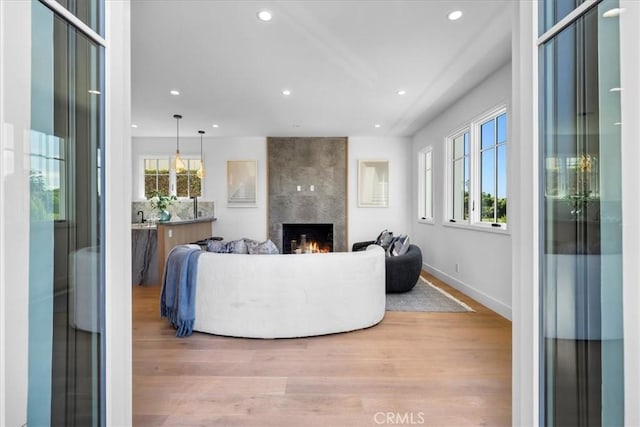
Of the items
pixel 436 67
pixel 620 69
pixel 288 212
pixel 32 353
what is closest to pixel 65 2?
pixel 32 353

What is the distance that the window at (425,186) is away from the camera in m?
5.71

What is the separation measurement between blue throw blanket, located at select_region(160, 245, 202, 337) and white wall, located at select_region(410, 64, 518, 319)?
2.64 metres

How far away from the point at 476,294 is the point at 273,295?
2.60 meters

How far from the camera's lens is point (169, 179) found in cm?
646

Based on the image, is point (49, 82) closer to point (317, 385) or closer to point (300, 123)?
point (317, 385)

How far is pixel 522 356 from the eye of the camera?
51.8 inches

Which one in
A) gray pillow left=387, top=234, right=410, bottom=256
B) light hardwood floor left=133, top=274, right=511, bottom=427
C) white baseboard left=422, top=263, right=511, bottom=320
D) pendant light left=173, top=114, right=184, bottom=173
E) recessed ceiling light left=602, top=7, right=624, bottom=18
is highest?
pendant light left=173, top=114, right=184, bottom=173

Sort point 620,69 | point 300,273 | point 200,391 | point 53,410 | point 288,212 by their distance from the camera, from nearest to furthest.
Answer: point 620,69 → point 53,410 → point 200,391 → point 300,273 → point 288,212

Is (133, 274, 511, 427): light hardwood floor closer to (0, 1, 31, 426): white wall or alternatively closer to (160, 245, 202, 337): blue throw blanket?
(160, 245, 202, 337): blue throw blanket

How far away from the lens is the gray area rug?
3.42m

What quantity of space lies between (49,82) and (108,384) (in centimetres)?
118

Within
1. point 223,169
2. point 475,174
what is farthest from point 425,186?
point 223,169

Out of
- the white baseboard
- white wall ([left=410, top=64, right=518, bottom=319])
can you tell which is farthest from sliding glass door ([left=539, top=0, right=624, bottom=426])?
the white baseboard

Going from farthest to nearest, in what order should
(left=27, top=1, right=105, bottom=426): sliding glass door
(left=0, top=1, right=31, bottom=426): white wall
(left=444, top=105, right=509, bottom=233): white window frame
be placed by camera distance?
(left=444, top=105, right=509, bottom=233): white window frame
(left=27, top=1, right=105, bottom=426): sliding glass door
(left=0, top=1, right=31, bottom=426): white wall
